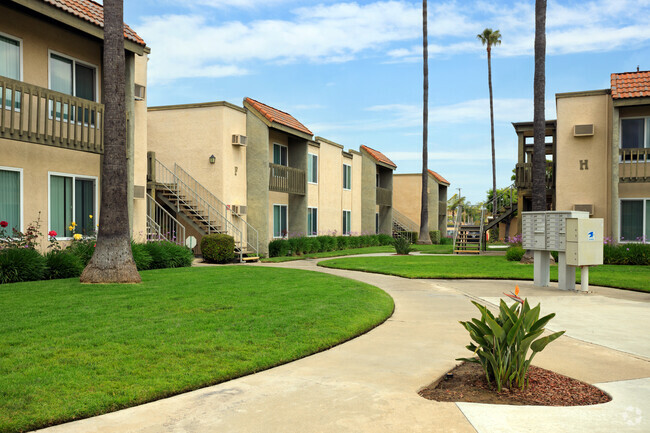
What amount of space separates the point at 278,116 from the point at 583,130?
13934 mm

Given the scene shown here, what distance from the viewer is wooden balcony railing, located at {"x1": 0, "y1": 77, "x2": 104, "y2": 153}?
13.4 m

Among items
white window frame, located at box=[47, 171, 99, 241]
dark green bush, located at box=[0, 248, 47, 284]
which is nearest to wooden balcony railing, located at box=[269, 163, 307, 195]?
white window frame, located at box=[47, 171, 99, 241]

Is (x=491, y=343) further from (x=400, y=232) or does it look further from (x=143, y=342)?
(x=400, y=232)

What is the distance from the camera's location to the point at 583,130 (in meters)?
24.7

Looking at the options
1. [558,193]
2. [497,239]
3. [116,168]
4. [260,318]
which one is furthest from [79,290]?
[497,239]

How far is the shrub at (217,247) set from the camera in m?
22.2

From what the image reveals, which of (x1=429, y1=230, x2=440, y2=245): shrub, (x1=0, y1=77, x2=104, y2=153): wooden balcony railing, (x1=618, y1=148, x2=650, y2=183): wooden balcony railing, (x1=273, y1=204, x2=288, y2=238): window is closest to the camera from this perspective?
(x1=0, y1=77, x2=104, y2=153): wooden balcony railing

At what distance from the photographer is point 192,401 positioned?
5.18 m

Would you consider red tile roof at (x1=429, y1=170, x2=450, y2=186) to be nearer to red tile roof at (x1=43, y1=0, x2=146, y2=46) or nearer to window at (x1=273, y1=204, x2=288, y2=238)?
window at (x1=273, y1=204, x2=288, y2=238)

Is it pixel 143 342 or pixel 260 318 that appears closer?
pixel 143 342

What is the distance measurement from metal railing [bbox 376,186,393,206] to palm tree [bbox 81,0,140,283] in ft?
98.5

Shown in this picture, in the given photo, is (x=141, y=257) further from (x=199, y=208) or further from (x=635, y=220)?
(x=635, y=220)

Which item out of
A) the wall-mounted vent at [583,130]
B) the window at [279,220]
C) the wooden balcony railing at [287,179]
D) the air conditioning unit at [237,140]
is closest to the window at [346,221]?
the window at [279,220]

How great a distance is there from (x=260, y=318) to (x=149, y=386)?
3.49m
